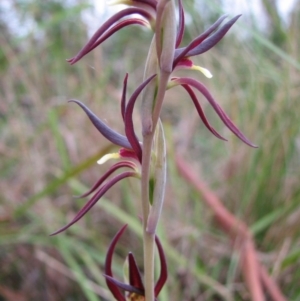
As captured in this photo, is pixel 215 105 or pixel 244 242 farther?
pixel 244 242

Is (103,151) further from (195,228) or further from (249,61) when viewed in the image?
(249,61)

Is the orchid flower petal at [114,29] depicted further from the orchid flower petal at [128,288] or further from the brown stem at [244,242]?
the brown stem at [244,242]

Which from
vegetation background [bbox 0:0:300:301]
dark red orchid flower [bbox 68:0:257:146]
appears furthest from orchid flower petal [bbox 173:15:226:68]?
vegetation background [bbox 0:0:300:301]

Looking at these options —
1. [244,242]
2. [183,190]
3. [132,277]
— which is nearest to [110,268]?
[132,277]

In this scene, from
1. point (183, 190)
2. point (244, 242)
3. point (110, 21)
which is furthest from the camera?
point (183, 190)

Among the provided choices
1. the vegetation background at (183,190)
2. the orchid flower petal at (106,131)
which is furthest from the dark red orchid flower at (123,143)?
the vegetation background at (183,190)

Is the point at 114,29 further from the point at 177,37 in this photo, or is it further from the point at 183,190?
the point at 183,190

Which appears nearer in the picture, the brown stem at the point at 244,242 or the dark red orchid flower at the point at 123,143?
the dark red orchid flower at the point at 123,143

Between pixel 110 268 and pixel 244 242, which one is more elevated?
pixel 110 268
